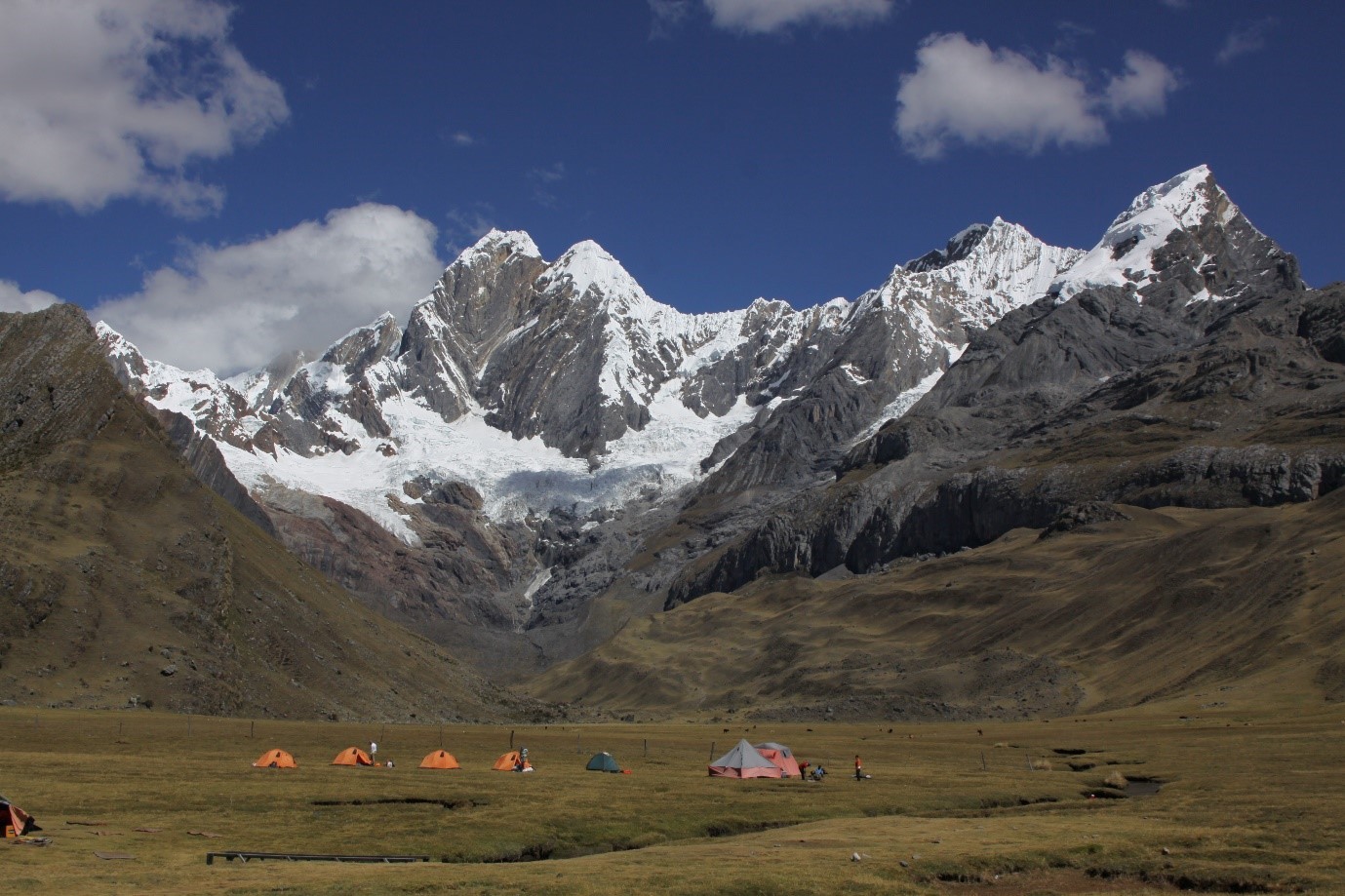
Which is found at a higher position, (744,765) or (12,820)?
(12,820)

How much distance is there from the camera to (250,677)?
142625 millimetres

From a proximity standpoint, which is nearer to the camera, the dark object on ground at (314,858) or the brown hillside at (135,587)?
the dark object on ground at (314,858)

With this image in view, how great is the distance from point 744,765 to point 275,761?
91.4 feet

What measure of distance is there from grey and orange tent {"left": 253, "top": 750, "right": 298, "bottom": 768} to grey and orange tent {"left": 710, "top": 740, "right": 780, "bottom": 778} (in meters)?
25.2

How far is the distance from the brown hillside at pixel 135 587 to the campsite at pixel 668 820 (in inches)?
1156

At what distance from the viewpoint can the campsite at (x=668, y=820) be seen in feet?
126

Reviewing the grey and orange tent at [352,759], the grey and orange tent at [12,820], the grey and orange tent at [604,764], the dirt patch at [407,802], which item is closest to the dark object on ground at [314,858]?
the grey and orange tent at [12,820]

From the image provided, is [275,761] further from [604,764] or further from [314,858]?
[314,858]

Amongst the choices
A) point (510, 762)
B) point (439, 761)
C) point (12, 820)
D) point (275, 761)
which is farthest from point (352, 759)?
point (12, 820)

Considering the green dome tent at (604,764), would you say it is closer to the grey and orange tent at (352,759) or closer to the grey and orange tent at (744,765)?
the grey and orange tent at (744,765)

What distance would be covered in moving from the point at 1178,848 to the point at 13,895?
36784 mm

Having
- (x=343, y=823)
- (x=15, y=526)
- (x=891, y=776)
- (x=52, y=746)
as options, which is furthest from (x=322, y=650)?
(x=343, y=823)

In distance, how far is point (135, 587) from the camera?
142000 millimetres

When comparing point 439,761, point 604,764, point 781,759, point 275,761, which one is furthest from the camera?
point 781,759
